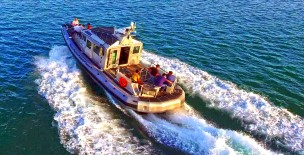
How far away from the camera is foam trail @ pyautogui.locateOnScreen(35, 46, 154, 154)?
56.4ft

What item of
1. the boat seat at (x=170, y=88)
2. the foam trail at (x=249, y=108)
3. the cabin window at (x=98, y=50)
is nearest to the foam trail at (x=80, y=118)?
the cabin window at (x=98, y=50)

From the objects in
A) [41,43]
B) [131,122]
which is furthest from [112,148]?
[41,43]

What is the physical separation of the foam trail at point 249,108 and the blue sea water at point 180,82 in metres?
0.06

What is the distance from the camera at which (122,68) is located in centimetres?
2245

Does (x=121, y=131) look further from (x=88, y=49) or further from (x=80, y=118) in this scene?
(x=88, y=49)

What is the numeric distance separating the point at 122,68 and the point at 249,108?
27.3 ft

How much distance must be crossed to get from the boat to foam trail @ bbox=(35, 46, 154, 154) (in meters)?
1.22

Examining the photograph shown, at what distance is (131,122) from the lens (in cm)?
1923

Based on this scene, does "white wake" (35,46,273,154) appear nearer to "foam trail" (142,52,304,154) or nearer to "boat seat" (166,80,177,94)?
"boat seat" (166,80,177,94)

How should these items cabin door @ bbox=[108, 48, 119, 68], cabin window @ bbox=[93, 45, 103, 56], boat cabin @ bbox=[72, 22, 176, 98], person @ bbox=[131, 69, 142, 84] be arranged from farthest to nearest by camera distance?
cabin window @ bbox=[93, 45, 103, 56] → cabin door @ bbox=[108, 48, 119, 68] → boat cabin @ bbox=[72, 22, 176, 98] → person @ bbox=[131, 69, 142, 84]

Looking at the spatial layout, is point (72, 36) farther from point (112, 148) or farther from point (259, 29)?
point (259, 29)

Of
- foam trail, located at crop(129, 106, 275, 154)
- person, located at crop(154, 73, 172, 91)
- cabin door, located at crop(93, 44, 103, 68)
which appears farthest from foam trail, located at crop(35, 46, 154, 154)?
person, located at crop(154, 73, 172, 91)

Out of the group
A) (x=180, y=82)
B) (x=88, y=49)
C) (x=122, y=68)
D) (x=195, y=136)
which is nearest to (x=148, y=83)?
(x=122, y=68)

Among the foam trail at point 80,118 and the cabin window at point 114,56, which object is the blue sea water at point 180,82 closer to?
the foam trail at point 80,118
